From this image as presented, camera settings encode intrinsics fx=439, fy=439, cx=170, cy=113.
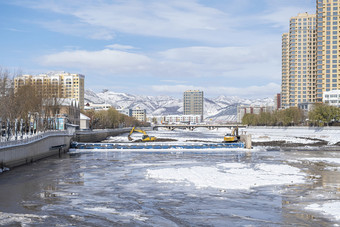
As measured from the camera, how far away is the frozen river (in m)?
24.4

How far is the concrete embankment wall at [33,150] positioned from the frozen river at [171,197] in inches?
104

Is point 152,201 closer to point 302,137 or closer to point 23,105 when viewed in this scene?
point 23,105

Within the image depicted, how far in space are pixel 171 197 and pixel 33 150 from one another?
112ft

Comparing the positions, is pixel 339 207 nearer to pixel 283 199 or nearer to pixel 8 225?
pixel 283 199

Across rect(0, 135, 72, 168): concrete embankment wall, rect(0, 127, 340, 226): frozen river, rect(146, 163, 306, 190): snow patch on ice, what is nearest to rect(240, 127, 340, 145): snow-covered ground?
rect(0, 135, 72, 168): concrete embankment wall

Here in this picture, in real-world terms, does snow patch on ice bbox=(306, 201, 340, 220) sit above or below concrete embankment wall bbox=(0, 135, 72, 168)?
below

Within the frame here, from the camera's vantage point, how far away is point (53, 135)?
73.8 metres

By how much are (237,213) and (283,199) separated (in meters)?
5.78

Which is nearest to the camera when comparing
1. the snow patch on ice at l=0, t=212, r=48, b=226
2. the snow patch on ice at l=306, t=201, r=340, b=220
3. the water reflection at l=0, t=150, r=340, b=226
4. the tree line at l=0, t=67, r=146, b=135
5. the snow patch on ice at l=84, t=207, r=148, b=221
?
the snow patch on ice at l=0, t=212, r=48, b=226

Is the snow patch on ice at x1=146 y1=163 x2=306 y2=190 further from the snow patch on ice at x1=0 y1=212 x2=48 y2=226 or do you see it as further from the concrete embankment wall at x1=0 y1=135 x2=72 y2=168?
the concrete embankment wall at x1=0 y1=135 x2=72 y2=168

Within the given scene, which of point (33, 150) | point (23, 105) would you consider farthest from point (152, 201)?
point (23, 105)

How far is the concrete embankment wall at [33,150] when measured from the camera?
48.1 m

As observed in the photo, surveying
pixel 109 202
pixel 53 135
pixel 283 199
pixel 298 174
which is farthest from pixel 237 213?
pixel 53 135

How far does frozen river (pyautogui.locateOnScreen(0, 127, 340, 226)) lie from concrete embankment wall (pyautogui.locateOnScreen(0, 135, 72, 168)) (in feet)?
8.67
